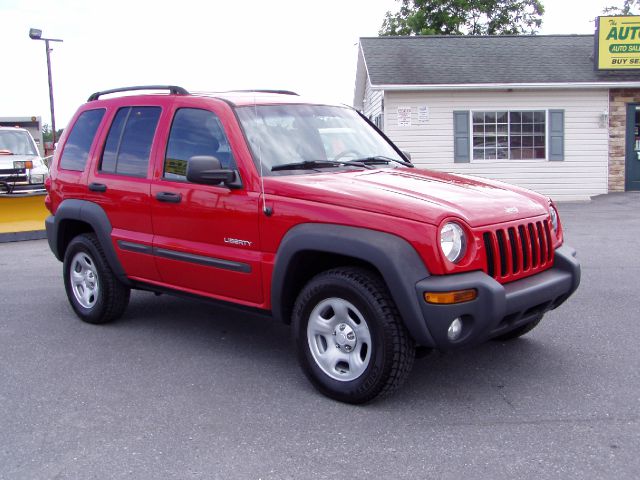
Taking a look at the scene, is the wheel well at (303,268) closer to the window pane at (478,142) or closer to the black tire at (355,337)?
the black tire at (355,337)

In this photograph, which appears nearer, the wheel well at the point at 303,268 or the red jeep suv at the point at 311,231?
the red jeep suv at the point at 311,231

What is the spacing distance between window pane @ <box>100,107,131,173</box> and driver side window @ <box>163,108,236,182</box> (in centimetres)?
71

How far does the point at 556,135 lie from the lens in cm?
1788

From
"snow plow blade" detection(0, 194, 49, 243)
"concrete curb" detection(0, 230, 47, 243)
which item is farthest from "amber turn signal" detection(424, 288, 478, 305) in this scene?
"snow plow blade" detection(0, 194, 49, 243)

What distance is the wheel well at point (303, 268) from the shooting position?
14.8 ft

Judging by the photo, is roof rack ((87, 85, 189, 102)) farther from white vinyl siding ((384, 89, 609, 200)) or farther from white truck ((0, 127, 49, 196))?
white vinyl siding ((384, 89, 609, 200))

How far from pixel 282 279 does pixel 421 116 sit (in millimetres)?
13984

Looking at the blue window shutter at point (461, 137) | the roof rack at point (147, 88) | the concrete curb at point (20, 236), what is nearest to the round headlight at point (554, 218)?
the roof rack at point (147, 88)

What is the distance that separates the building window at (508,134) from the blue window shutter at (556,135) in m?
0.17

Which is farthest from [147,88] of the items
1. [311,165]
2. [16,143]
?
[16,143]

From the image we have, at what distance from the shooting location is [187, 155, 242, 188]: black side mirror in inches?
184

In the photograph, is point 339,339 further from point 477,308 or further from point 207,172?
point 207,172

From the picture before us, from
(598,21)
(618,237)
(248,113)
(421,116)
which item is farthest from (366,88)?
(248,113)

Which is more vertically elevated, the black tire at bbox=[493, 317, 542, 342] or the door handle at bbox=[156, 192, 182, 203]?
the door handle at bbox=[156, 192, 182, 203]
